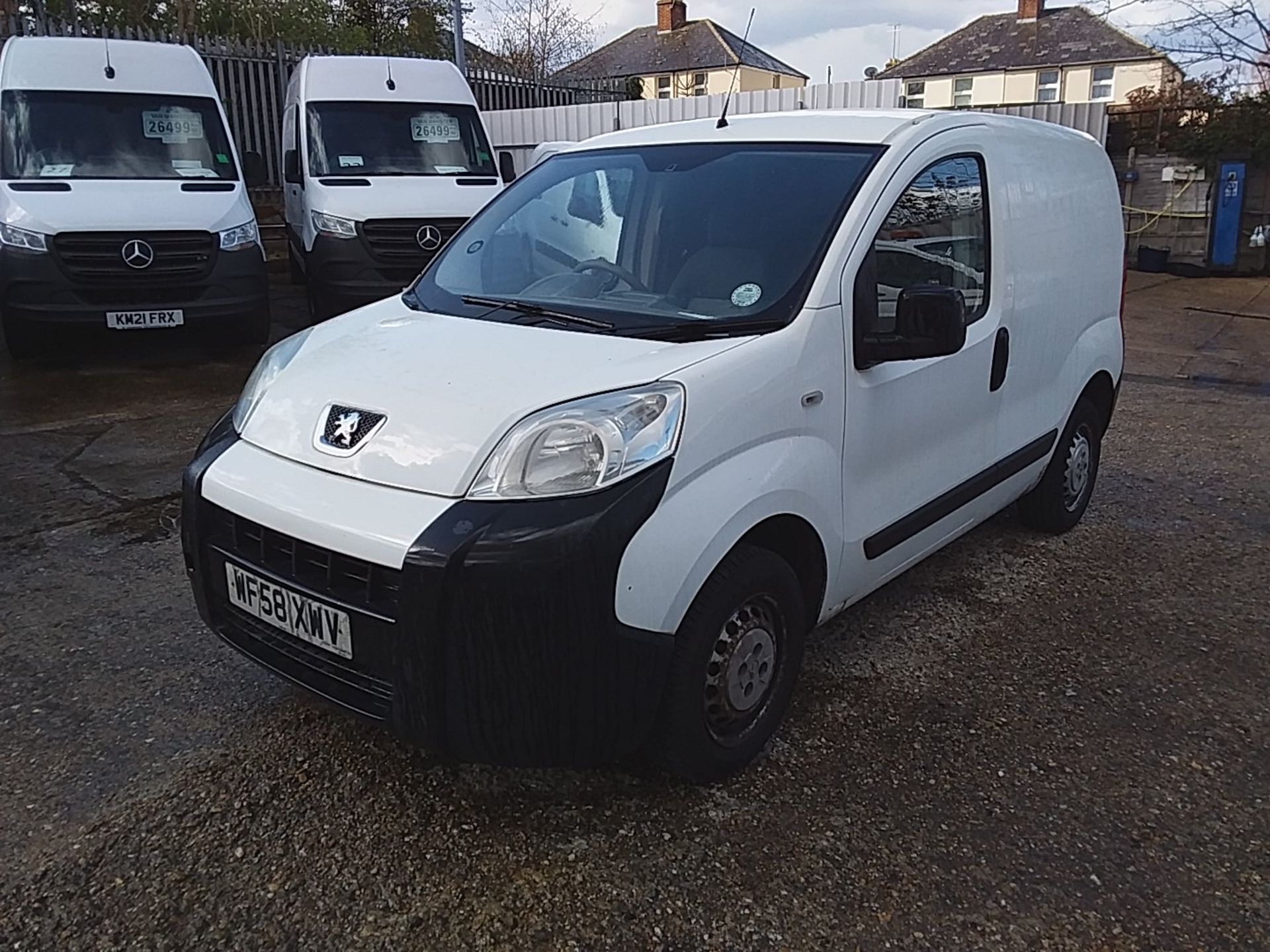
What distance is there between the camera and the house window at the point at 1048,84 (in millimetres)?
36719

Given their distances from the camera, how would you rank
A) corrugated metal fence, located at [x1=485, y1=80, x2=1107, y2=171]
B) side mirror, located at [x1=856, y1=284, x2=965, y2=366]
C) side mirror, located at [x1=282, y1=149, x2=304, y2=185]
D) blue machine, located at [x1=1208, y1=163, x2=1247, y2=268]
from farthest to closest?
blue machine, located at [x1=1208, y1=163, x2=1247, y2=268], corrugated metal fence, located at [x1=485, y1=80, x2=1107, y2=171], side mirror, located at [x1=282, y1=149, x2=304, y2=185], side mirror, located at [x1=856, y1=284, x2=965, y2=366]

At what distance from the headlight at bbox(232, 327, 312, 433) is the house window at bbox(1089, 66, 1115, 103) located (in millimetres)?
39478

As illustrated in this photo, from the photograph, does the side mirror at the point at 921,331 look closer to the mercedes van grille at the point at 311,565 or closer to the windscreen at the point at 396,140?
the mercedes van grille at the point at 311,565

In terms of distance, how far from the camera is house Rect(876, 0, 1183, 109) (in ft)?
118

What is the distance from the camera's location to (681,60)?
4016 cm

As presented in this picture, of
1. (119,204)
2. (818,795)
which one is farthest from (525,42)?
(818,795)

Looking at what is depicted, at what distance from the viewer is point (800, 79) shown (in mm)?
44969

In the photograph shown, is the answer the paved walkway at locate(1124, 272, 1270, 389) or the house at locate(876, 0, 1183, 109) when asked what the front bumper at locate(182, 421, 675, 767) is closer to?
the paved walkway at locate(1124, 272, 1270, 389)

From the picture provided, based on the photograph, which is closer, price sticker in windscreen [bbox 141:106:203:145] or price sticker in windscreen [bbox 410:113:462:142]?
price sticker in windscreen [bbox 141:106:203:145]

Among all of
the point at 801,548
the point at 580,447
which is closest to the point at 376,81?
the point at 801,548

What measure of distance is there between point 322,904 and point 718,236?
82.4 inches

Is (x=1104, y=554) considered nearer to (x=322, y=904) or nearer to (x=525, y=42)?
(x=322, y=904)

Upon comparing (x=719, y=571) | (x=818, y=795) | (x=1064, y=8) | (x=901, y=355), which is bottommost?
(x=818, y=795)

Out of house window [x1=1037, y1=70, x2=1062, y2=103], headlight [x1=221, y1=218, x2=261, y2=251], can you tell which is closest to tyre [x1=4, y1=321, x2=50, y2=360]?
headlight [x1=221, y1=218, x2=261, y2=251]
